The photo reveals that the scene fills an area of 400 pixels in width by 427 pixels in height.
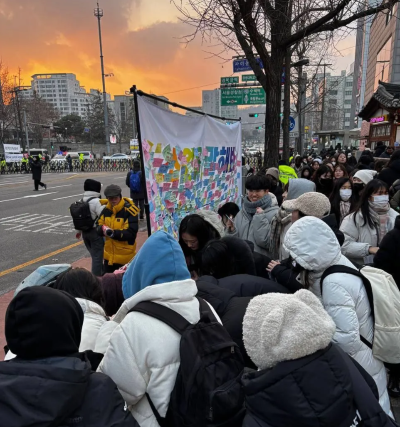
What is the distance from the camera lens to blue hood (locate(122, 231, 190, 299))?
165 cm

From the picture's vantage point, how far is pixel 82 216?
4.64 m

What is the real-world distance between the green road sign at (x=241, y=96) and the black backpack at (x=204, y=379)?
13.6 meters

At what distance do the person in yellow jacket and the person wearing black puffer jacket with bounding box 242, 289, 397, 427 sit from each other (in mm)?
3144

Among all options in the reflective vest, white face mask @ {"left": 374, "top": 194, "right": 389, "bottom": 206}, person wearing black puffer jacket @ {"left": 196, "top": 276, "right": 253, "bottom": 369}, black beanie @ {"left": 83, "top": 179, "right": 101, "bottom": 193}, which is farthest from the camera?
the reflective vest

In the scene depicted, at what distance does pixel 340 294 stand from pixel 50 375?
1471 millimetres

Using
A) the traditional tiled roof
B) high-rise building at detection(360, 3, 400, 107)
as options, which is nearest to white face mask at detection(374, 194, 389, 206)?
the traditional tiled roof

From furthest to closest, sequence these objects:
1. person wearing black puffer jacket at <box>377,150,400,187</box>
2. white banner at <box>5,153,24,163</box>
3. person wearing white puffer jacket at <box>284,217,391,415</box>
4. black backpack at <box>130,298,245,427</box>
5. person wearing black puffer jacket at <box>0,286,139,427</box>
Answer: white banner at <box>5,153,24,163</box> → person wearing black puffer jacket at <box>377,150,400,187</box> → person wearing white puffer jacket at <box>284,217,391,415</box> → black backpack at <box>130,298,245,427</box> → person wearing black puffer jacket at <box>0,286,139,427</box>

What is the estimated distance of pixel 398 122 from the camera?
44.3 feet

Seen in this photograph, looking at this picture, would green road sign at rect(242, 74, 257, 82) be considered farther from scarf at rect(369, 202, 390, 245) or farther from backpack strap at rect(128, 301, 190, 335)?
backpack strap at rect(128, 301, 190, 335)

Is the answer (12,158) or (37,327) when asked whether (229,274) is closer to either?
(37,327)

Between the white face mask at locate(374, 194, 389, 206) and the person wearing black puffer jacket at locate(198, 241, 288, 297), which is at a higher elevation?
the white face mask at locate(374, 194, 389, 206)

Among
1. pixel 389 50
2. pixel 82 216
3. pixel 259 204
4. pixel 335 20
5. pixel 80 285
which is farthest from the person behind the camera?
pixel 389 50

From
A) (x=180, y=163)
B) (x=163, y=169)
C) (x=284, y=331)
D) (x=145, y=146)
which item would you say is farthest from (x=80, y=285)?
(x=180, y=163)

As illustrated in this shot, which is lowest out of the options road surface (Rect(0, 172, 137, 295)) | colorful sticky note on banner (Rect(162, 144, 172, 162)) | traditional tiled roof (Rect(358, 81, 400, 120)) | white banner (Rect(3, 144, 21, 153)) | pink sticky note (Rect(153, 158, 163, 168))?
road surface (Rect(0, 172, 137, 295))
